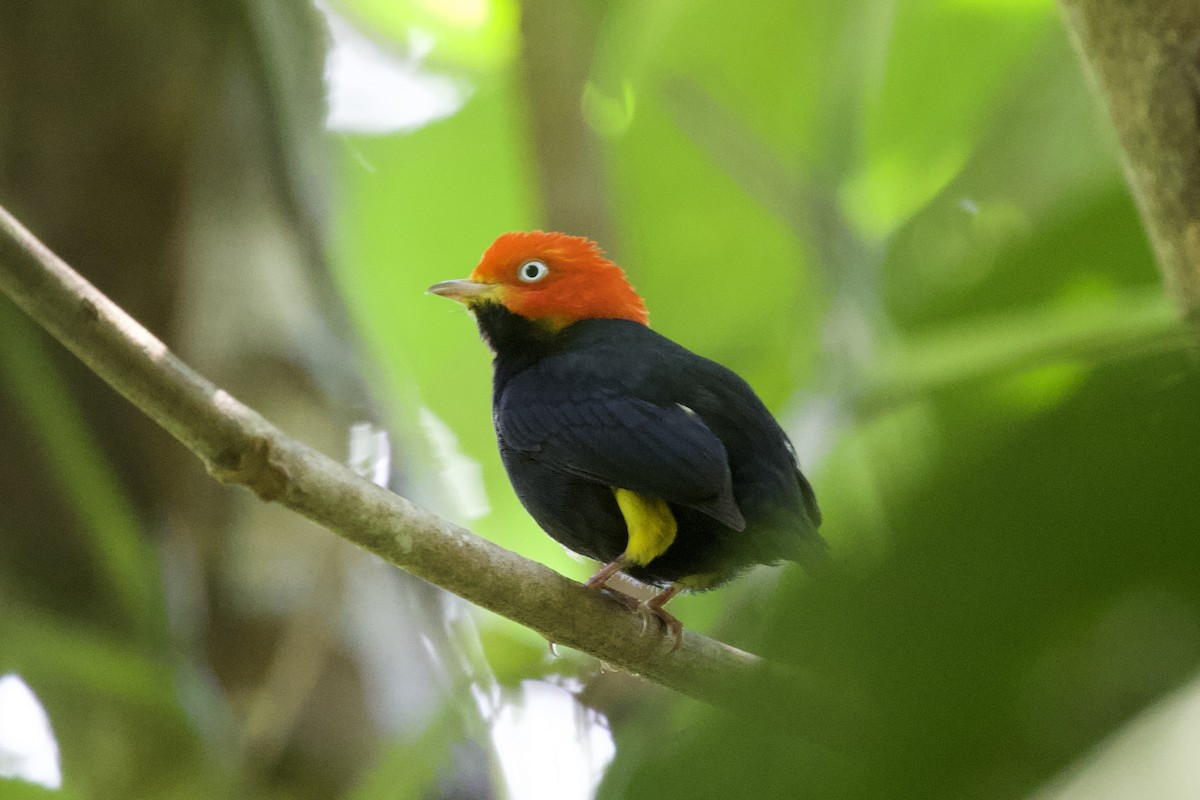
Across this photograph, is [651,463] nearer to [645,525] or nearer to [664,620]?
[645,525]

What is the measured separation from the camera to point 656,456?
128 inches

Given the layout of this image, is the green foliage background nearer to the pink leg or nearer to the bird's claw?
the bird's claw

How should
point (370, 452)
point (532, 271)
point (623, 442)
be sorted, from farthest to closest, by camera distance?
point (532, 271), point (370, 452), point (623, 442)

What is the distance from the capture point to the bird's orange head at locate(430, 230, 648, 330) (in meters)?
4.33

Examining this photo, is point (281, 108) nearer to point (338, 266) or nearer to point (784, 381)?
point (338, 266)

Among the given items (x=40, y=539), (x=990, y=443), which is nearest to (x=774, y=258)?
(x=40, y=539)

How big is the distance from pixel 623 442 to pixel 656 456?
0.52ft

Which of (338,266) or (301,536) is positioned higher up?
(338,266)

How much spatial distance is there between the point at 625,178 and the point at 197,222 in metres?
1.85

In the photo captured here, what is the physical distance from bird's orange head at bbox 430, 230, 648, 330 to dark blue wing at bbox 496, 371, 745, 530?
1.79ft

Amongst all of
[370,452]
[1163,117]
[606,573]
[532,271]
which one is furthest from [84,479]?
[1163,117]

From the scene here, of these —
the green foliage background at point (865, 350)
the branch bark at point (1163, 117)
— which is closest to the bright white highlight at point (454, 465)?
the green foliage background at point (865, 350)

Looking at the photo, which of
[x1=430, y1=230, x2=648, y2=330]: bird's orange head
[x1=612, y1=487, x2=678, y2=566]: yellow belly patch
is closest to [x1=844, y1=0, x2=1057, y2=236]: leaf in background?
[x1=430, y1=230, x2=648, y2=330]: bird's orange head

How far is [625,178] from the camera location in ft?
16.1
